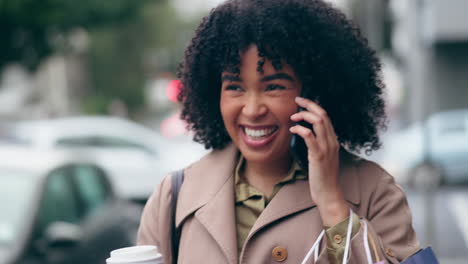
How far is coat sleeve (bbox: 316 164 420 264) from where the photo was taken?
7.12 ft

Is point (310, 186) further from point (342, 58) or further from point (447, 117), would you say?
point (447, 117)

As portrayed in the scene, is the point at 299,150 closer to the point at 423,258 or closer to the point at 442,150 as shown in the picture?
the point at 423,258

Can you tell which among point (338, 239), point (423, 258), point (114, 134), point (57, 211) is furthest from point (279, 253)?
point (114, 134)

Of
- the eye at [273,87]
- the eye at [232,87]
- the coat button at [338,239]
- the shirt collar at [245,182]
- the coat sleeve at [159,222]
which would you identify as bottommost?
the coat button at [338,239]

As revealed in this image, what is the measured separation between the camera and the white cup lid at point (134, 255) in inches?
83.5

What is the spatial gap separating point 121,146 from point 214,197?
996 centimetres

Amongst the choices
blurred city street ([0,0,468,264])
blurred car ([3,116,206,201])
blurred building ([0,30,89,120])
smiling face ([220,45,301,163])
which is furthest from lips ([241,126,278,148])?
blurred building ([0,30,89,120])

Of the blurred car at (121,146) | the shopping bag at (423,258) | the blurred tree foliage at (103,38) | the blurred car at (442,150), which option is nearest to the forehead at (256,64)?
the shopping bag at (423,258)

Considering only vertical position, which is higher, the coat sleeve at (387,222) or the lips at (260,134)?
the lips at (260,134)

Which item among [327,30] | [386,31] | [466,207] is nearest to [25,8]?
[466,207]

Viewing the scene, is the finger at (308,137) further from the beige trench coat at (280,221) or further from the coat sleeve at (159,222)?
the coat sleeve at (159,222)

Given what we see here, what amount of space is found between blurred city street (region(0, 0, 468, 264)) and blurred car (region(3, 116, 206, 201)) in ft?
0.08

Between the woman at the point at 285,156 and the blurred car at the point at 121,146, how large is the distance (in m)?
7.93

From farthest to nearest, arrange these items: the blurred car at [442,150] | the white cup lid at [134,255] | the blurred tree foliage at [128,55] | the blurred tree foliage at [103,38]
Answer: the blurred tree foliage at [128,55] < the blurred tree foliage at [103,38] < the blurred car at [442,150] < the white cup lid at [134,255]
